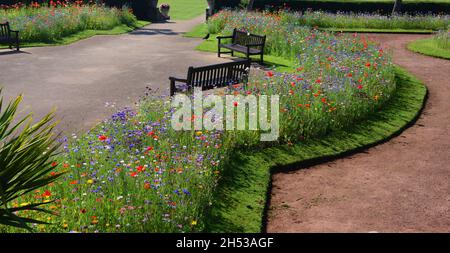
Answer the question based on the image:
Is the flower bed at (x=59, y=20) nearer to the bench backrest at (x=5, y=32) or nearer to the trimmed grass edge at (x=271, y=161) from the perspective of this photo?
the bench backrest at (x=5, y=32)

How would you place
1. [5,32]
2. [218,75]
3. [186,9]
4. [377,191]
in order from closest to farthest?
[377,191] → [218,75] → [5,32] → [186,9]

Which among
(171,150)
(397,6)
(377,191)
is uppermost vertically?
(397,6)

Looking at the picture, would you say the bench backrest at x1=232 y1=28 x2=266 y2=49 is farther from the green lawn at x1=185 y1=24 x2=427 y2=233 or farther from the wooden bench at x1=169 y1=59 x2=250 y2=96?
the green lawn at x1=185 y1=24 x2=427 y2=233

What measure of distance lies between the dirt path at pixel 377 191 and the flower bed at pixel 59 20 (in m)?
14.7

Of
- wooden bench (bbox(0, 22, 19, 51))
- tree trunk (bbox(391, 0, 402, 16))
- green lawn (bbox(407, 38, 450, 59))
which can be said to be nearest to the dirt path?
green lawn (bbox(407, 38, 450, 59))

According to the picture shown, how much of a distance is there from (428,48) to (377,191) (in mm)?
14258

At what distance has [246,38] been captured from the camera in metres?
17.3

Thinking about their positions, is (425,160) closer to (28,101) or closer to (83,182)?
(83,182)

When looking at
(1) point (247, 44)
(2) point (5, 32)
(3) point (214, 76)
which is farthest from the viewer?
(2) point (5, 32)

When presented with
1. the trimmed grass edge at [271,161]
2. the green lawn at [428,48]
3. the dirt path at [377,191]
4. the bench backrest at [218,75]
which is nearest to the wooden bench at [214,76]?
the bench backrest at [218,75]

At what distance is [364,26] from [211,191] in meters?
22.3

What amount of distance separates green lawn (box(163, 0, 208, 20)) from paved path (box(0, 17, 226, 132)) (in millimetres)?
12969

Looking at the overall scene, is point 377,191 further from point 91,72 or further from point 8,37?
point 8,37

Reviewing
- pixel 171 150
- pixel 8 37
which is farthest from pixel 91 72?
pixel 171 150
